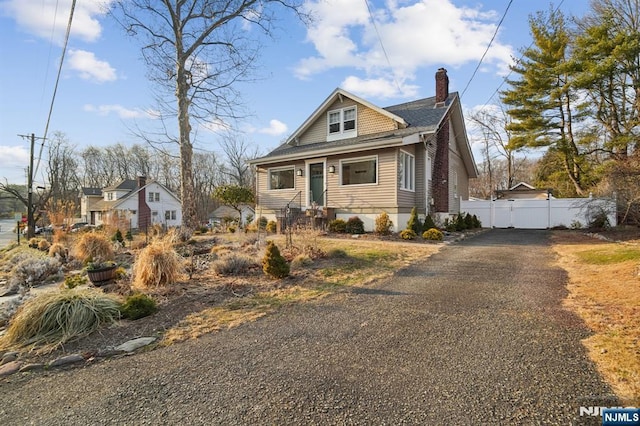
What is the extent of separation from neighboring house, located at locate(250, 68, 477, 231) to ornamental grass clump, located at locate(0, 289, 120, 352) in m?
10.00

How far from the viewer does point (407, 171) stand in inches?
525

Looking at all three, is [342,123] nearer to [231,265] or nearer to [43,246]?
[231,265]

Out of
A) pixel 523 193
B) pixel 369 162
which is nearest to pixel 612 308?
pixel 369 162

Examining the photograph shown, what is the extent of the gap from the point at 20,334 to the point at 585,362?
6008mm

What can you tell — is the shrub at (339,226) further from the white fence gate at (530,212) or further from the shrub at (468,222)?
the white fence gate at (530,212)

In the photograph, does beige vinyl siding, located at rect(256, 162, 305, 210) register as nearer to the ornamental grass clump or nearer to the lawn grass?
the lawn grass

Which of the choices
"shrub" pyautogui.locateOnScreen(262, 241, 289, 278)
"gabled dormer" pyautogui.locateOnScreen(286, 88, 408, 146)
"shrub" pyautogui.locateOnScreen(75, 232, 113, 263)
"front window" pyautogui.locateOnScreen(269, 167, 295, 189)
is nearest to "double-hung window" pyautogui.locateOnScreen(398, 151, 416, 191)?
"gabled dormer" pyautogui.locateOnScreen(286, 88, 408, 146)

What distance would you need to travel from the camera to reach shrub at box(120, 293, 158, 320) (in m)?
4.22

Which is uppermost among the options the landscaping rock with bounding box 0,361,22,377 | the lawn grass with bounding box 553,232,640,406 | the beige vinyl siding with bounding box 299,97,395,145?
the beige vinyl siding with bounding box 299,97,395,145

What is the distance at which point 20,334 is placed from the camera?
3625 mm

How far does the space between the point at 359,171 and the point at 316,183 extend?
7.18 feet

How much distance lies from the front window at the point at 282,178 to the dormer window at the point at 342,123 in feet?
9.12

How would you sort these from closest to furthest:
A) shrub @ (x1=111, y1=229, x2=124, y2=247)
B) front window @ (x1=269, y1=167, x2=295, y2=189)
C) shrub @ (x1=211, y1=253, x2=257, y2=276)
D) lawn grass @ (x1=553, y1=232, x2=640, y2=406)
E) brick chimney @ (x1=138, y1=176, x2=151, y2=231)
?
lawn grass @ (x1=553, y1=232, x2=640, y2=406), shrub @ (x1=211, y1=253, x2=257, y2=276), shrub @ (x1=111, y1=229, x2=124, y2=247), front window @ (x1=269, y1=167, x2=295, y2=189), brick chimney @ (x1=138, y1=176, x2=151, y2=231)

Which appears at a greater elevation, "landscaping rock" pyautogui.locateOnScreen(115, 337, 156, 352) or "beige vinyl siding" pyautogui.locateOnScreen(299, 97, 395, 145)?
"beige vinyl siding" pyautogui.locateOnScreen(299, 97, 395, 145)
